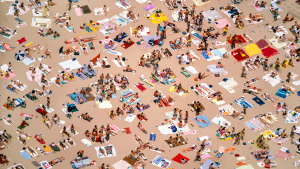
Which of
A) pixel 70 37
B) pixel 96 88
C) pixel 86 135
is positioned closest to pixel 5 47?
pixel 70 37

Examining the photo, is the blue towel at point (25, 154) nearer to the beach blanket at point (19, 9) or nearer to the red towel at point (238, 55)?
the beach blanket at point (19, 9)

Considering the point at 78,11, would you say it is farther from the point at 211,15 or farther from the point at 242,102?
the point at 242,102

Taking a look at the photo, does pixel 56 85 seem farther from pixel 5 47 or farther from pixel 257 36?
pixel 257 36

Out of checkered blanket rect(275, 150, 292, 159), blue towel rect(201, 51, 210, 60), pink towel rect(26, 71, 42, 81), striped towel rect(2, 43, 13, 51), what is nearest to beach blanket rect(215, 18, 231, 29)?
blue towel rect(201, 51, 210, 60)

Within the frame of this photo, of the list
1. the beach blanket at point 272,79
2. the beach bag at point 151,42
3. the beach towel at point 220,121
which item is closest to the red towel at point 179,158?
the beach towel at point 220,121

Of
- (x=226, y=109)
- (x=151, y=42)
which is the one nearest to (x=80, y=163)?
(x=226, y=109)

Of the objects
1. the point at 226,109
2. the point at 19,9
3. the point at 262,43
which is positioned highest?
the point at 19,9

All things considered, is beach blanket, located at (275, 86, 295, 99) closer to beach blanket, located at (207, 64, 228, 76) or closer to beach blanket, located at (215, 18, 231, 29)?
beach blanket, located at (207, 64, 228, 76)
